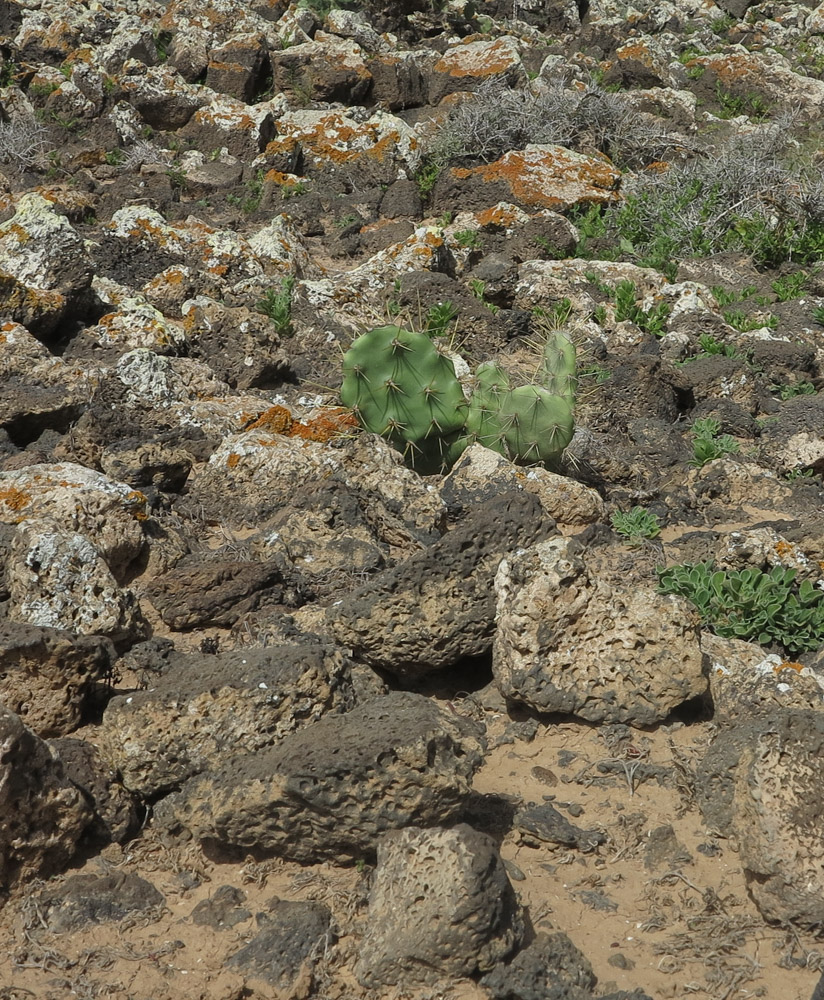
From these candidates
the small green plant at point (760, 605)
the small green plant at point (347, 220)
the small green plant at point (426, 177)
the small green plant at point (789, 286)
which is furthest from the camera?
the small green plant at point (426, 177)

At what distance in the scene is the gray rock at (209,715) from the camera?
3.65 meters

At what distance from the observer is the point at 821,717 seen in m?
3.40

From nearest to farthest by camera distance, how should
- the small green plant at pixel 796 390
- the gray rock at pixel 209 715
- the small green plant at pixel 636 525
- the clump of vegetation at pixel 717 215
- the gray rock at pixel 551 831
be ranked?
the gray rock at pixel 551 831 → the gray rock at pixel 209 715 → the small green plant at pixel 636 525 → the small green plant at pixel 796 390 → the clump of vegetation at pixel 717 215

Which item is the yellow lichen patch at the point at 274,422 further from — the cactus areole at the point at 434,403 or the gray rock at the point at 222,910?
the gray rock at the point at 222,910

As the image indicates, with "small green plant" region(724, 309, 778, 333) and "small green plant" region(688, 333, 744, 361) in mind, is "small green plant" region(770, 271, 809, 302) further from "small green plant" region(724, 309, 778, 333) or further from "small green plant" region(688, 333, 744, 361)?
"small green plant" region(688, 333, 744, 361)

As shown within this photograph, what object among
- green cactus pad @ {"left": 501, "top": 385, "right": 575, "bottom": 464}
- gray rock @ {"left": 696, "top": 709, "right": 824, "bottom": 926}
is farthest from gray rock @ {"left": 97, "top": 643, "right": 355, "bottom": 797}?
green cactus pad @ {"left": 501, "top": 385, "right": 575, "bottom": 464}

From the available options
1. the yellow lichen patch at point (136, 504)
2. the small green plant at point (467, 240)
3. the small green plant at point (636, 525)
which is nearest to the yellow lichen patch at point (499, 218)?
the small green plant at point (467, 240)

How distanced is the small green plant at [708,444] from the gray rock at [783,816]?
344 centimetres

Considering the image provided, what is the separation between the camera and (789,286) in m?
10.1

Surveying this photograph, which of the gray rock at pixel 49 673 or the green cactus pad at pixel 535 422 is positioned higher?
the gray rock at pixel 49 673

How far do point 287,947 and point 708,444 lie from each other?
14.9 feet

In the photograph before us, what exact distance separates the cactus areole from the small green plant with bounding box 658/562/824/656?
1.80 metres

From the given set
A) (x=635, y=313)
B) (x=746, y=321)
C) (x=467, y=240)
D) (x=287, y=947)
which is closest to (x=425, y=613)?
(x=287, y=947)

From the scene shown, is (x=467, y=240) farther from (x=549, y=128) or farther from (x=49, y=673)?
(x=49, y=673)
